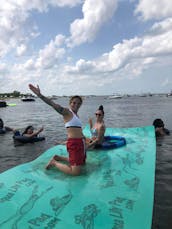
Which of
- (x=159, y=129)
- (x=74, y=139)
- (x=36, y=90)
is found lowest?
(x=159, y=129)

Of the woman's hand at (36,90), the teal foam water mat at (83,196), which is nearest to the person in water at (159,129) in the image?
the teal foam water mat at (83,196)

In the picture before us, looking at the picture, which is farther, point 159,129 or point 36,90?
point 159,129

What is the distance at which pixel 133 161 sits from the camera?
21.7 ft

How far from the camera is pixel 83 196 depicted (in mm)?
4438

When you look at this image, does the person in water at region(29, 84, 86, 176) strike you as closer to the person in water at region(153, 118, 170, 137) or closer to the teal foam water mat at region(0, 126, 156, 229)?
the teal foam water mat at region(0, 126, 156, 229)

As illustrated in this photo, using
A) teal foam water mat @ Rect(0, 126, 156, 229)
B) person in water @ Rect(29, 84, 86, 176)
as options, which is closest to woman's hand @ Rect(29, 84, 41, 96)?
person in water @ Rect(29, 84, 86, 176)

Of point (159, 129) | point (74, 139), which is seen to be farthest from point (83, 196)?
point (159, 129)

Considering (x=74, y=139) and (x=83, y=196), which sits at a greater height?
(x=74, y=139)

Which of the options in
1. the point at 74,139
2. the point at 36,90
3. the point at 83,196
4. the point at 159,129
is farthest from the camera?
the point at 159,129

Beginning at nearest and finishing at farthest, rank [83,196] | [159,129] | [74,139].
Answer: [83,196], [74,139], [159,129]

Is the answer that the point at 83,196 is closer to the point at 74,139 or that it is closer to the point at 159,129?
the point at 74,139

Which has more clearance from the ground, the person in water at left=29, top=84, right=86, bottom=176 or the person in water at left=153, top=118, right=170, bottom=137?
the person in water at left=29, top=84, right=86, bottom=176

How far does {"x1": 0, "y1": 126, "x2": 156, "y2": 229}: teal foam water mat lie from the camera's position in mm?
3656

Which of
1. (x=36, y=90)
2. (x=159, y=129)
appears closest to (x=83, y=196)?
(x=36, y=90)
